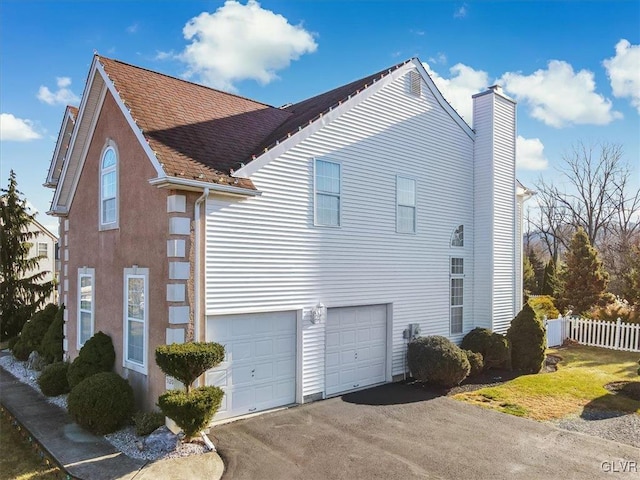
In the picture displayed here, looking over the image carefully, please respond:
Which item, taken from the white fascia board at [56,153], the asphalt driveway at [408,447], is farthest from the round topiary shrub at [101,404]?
the white fascia board at [56,153]

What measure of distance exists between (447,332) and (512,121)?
7957 mm

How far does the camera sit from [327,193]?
458 inches

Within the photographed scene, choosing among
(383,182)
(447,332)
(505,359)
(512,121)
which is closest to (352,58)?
(383,182)

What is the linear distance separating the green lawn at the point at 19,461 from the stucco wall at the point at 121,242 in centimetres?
218

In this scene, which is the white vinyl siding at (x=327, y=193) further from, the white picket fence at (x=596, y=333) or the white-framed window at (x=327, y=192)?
the white picket fence at (x=596, y=333)

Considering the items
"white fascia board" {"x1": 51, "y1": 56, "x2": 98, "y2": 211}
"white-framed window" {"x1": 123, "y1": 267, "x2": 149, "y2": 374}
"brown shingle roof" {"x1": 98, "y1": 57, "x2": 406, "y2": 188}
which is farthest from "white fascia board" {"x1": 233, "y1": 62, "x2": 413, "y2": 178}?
"white fascia board" {"x1": 51, "y1": 56, "x2": 98, "y2": 211}

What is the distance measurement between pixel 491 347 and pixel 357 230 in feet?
19.5

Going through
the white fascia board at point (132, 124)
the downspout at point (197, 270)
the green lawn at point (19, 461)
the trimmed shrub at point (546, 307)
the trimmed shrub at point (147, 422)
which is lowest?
the green lawn at point (19, 461)

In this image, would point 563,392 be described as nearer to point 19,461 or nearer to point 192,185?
point 192,185

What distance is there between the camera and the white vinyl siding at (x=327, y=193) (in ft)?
37.7

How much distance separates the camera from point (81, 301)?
13156 millimetres

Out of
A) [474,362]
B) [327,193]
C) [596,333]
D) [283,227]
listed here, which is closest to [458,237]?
[474,362]

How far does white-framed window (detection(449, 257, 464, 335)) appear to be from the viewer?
14.9m

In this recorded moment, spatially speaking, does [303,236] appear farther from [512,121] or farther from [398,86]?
[512,121]
